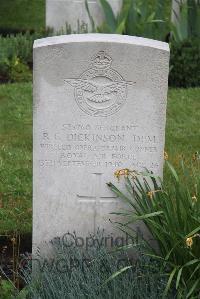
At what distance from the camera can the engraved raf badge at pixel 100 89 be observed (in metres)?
4.26

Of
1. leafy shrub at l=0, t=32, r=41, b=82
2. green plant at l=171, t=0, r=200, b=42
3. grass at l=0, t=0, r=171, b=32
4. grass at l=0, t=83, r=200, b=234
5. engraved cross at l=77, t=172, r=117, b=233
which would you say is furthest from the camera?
grass at l=0, t=0, r=171, b=32

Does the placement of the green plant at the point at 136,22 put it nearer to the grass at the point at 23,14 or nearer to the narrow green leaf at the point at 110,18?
the narrow green leaf at the point at 110,18

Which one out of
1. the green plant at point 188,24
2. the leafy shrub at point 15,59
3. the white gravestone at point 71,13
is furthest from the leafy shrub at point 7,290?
the white gravestone at point 71,13

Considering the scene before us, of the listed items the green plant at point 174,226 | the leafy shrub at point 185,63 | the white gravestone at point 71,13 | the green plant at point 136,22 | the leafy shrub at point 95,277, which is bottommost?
the leafy shrub at point 95,277

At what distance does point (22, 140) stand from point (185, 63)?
2.89m

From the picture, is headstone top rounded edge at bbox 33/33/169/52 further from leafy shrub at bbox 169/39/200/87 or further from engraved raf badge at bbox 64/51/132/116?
leafy shrub at bbox 169/39/200/87

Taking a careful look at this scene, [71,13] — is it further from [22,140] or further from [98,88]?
[98,88]

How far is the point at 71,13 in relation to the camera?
37.4 ft

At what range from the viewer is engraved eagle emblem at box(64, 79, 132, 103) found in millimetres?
4281

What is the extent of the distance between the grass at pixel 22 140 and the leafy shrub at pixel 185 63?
0.35 meters

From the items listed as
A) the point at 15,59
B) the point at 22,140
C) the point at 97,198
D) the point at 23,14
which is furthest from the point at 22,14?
the point at 97,198

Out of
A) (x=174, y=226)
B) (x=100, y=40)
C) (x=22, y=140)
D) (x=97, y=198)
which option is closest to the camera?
(x=174, y=226)

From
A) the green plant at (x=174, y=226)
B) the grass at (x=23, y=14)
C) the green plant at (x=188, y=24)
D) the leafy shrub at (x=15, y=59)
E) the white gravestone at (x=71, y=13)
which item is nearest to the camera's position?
the green plant at (x=174, y=226)

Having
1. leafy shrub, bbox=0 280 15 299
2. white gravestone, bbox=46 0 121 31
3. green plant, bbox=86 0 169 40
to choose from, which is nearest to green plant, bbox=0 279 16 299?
leafy shrub, bbox=0 280 15 299
